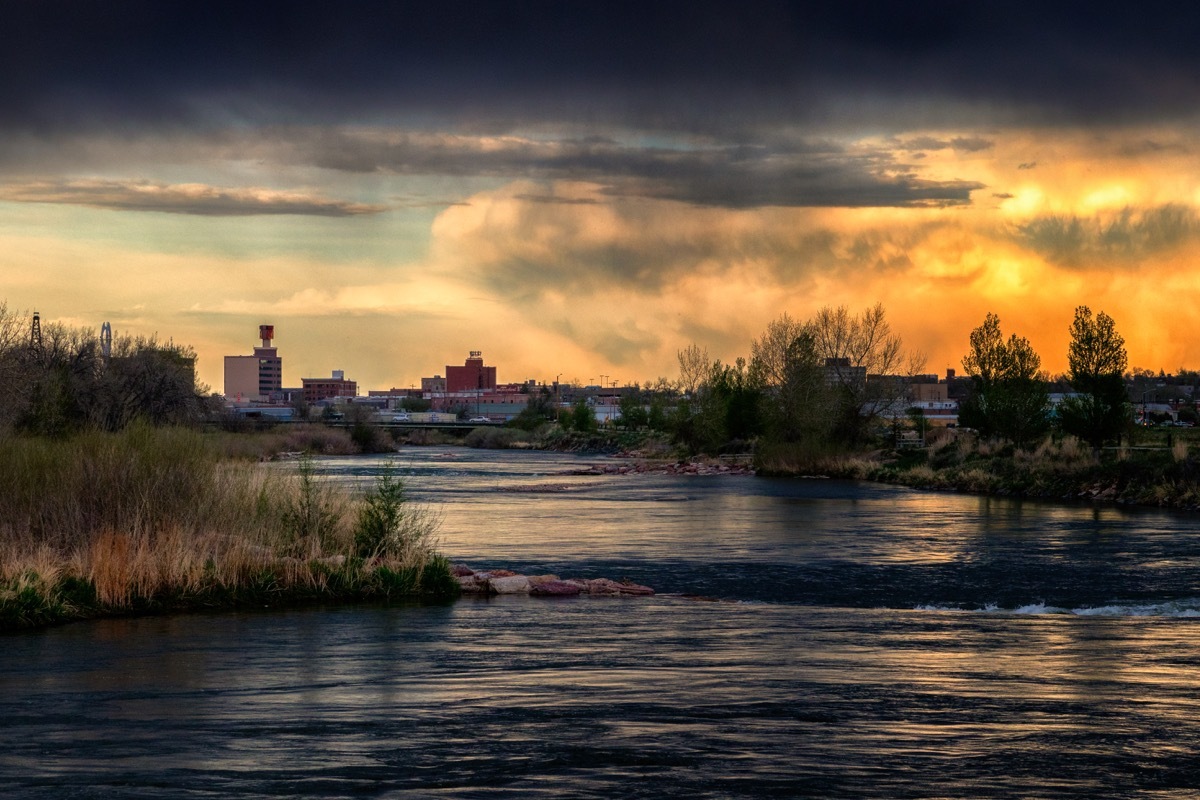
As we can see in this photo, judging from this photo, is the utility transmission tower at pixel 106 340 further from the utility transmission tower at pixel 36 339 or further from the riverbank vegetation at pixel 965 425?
the riverbank vegetation at pixel 965 425

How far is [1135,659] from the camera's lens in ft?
68.0

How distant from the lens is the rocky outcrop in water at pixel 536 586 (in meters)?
28.9

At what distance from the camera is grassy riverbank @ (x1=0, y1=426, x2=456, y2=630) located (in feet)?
79.7

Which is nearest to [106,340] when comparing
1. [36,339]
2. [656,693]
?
[36,339]

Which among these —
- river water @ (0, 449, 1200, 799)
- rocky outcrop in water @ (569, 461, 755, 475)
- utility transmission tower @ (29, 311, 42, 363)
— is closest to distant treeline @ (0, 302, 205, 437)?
utility transmission tower @ (29, 311, 42, 363)

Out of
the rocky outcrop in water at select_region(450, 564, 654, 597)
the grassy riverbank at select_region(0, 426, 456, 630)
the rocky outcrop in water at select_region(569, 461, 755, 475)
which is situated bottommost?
the rocky outcrop in water at select_region(569, 461, 755, 475)

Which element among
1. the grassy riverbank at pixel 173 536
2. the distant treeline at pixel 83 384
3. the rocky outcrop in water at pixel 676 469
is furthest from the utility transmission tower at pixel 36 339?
the rocky outcrop in water at pixel 676 469

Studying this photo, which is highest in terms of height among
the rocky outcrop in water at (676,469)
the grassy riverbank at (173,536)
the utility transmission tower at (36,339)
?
the utility transmission tower at (36,339)

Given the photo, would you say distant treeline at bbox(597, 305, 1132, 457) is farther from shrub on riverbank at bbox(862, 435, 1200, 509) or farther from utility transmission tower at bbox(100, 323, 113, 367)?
utility transmission tower at bbox(100, 323, 113, 367)

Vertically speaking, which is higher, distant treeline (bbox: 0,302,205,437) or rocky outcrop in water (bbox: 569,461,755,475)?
distant treeline (bbox: 0,302,205,437)

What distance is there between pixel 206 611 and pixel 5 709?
9054mm

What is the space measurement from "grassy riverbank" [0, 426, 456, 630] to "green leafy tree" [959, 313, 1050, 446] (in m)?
64.4

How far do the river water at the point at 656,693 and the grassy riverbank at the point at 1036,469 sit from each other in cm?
2894

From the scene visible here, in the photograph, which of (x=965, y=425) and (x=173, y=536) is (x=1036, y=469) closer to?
(x=965, y=425)
